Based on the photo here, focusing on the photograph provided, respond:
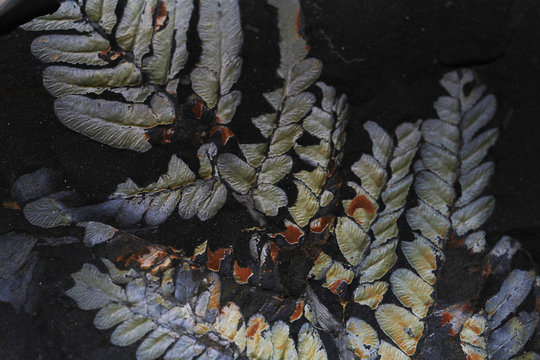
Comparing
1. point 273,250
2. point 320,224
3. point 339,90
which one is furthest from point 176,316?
point 339,90

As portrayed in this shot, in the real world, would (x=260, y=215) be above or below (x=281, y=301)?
above

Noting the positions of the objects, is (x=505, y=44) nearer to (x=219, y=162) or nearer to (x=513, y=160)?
(x=513, y=160)

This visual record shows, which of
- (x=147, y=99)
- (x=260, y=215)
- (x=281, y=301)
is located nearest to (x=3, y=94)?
(x=147, y=99)

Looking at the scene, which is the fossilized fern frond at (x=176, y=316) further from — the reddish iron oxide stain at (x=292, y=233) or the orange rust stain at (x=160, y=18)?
the orange rust stain at (x=160, y=18)

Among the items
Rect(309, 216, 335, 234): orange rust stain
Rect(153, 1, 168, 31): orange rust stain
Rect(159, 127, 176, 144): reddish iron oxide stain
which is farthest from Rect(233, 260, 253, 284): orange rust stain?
Rect(153, 1, 168, 31): orange rust stain

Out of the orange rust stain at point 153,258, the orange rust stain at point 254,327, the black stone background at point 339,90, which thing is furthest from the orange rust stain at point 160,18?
the orange rust stain at point 254,327

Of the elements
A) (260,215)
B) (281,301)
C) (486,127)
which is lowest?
(281,301)

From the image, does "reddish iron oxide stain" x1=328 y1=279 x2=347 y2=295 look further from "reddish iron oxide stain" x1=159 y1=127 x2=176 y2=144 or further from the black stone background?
"reddish iron oxide stain" x1=159 y1=127 x2=176 y2=144

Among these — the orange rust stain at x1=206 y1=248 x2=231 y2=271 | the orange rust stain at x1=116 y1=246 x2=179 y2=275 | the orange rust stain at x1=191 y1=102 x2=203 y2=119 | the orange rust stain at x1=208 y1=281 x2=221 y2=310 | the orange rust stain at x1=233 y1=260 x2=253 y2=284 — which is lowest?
the orange rust stain at x1=208 y1=281 x2=221 y2=310
